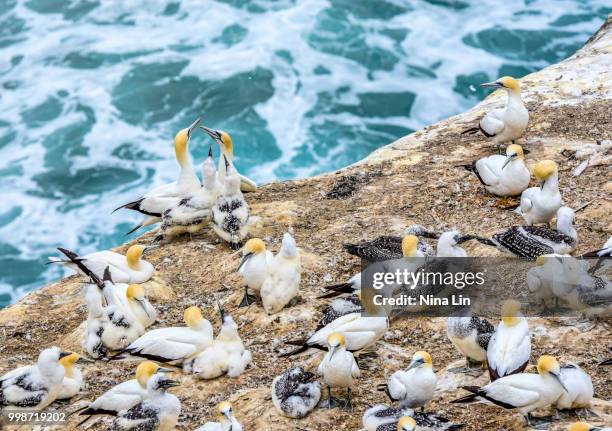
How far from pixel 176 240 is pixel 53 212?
797 cm

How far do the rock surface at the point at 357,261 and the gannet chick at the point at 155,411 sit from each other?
0.33m

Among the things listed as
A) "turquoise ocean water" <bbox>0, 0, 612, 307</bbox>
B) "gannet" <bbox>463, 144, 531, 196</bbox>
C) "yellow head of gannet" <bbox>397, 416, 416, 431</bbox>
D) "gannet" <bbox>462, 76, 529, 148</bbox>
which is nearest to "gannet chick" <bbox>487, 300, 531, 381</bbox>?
"yellow head of gannet" <bbox>397, 416, 416, 431</bbox>

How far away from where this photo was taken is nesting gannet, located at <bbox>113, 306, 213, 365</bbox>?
22.8ft

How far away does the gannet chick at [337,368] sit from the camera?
20.1 ft

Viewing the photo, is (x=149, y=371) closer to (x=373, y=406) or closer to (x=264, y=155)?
(x=373, y=406)

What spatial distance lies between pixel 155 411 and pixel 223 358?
34.3 inches

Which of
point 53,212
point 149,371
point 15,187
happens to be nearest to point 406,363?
point 149,371

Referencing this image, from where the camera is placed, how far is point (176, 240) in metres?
9.55

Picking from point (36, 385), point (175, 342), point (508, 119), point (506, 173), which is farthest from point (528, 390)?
point (508, 119)

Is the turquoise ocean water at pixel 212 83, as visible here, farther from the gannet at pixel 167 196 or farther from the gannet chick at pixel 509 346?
the gannet chick at pixel 509 346

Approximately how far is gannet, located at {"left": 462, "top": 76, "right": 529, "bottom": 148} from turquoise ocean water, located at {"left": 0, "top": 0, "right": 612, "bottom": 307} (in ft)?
25.0

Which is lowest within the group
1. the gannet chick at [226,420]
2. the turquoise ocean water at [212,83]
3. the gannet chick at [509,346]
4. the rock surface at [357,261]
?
the turquoise ocean water at [212,83]

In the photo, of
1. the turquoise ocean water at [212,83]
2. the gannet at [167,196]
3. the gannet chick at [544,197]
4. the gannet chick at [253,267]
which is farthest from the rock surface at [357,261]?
the turquoise ocean water at [212,83]

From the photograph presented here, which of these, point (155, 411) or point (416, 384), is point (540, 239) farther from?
point (155, 411)
